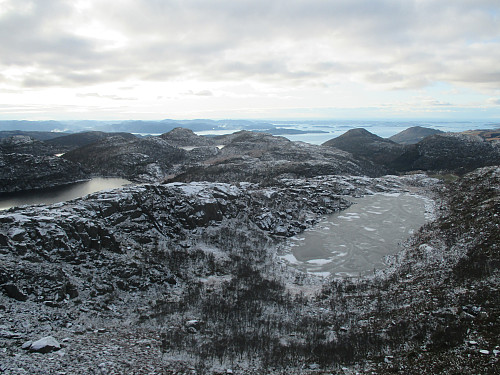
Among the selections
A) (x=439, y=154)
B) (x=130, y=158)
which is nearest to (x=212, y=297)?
(x=130, y=158)

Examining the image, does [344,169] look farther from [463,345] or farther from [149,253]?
[463,345]

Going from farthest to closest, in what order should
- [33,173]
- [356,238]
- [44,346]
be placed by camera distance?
[33,173]
[356,238]
[44,346]

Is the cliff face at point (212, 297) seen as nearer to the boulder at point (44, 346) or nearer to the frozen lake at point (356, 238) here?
the boulder at point (44, 346)

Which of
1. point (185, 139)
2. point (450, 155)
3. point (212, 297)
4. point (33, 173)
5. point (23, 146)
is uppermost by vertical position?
point (185, 139)

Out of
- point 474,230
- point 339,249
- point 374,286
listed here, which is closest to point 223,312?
point 374,286

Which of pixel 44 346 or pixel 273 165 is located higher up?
pixel 273 165

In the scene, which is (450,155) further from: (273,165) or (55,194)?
(55,194)
